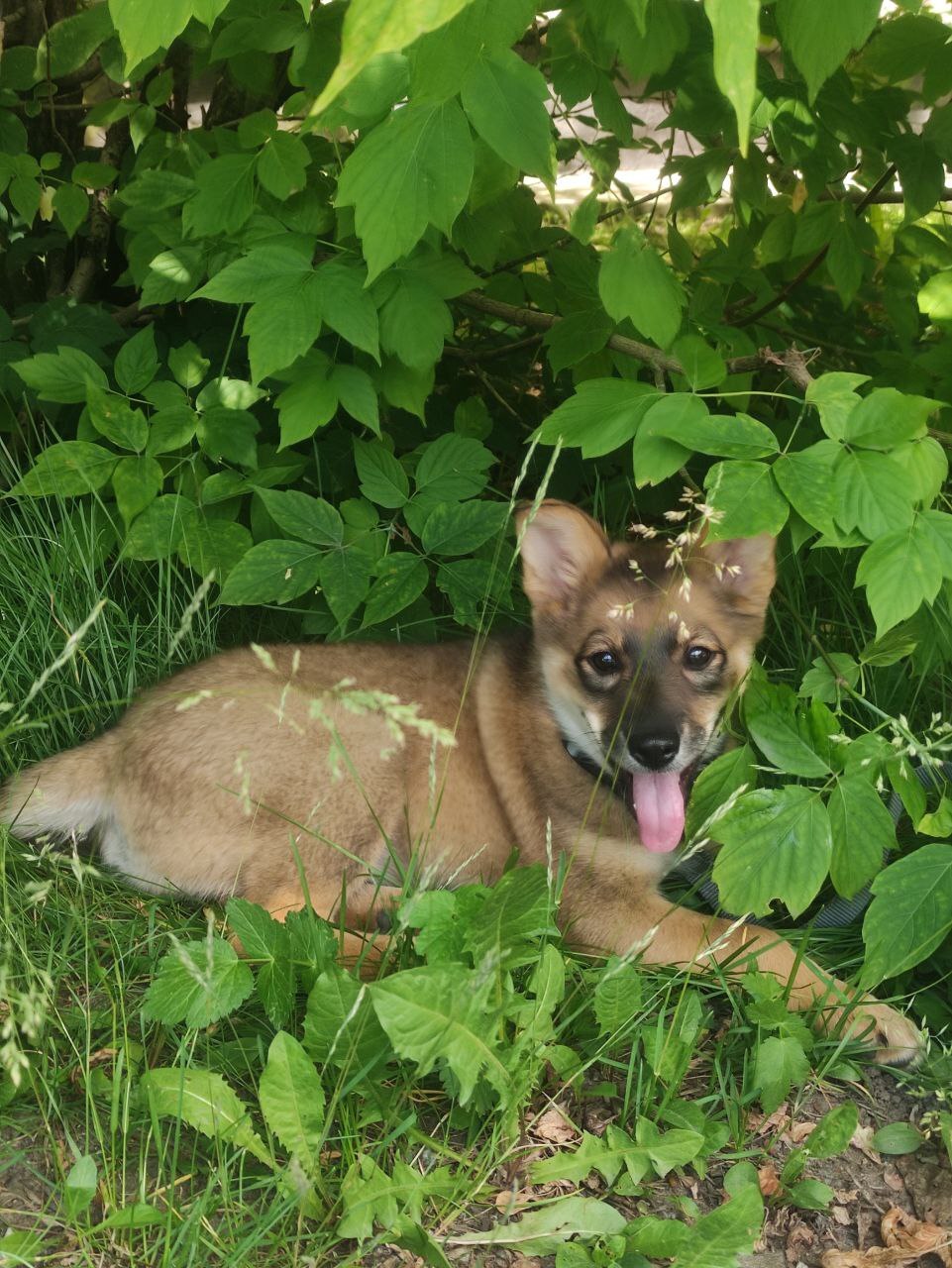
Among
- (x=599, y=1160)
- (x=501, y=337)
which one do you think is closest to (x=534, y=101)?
(x=599, y=1160)

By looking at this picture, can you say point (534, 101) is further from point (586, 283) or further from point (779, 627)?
point (779, 627)

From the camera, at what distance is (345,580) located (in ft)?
11.0

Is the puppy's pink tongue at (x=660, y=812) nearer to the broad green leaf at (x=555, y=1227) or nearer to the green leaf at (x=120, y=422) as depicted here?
the broad green leaf at (x=555, y=1227)

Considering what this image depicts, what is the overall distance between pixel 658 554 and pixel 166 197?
1674mm

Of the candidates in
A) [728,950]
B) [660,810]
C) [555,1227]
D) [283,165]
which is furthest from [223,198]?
[555,1227]

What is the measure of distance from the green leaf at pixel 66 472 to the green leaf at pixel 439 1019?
1.85 metres

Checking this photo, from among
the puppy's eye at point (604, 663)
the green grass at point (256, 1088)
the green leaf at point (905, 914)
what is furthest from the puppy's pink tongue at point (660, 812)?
the green leaf at point (905, 914)

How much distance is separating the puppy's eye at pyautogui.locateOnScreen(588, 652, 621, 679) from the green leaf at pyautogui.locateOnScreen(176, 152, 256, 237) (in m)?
1.44

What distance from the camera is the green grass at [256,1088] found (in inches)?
83.0

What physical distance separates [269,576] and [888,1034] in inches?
73.5

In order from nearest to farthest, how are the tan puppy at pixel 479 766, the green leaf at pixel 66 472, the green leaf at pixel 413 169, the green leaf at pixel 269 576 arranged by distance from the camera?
the green leaf at pixel 413 169, the tan puppy at pixel 479 766, the green leaf at pixel 269 576, the green leaf at pixel 66 472

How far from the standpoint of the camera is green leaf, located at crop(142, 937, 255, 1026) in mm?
2355

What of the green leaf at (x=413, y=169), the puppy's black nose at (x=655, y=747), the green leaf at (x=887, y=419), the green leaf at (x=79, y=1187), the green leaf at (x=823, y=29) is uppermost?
the green leaf at (x=823, y=29)

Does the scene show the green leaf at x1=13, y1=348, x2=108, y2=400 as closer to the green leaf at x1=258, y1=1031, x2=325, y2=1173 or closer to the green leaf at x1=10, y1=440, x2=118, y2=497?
the green leaf at x1=10, y1=440, x2=118, y2=497
